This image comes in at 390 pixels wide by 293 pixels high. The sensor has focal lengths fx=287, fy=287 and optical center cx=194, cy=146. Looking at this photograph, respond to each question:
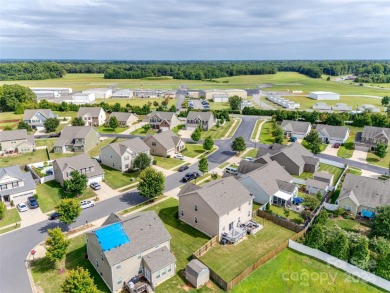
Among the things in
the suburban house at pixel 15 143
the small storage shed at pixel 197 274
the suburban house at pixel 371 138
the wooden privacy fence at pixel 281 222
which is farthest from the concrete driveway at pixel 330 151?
the suburban house at pixel 15 143

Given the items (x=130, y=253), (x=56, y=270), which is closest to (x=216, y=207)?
(x=130, y=253)

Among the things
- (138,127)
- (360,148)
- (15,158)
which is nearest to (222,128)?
(138,127)

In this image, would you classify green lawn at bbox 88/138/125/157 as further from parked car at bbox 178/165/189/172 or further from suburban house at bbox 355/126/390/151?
suburban house at bbox 355/126/390/151

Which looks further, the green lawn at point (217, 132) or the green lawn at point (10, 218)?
the green lawn at point (217, 132)

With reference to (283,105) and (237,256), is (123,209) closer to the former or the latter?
(237,256)

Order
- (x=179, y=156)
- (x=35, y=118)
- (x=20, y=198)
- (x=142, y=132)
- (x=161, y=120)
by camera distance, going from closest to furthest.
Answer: (x=20, y=198) < (x=179, y=156) < (x=35, y=118) < (x=142, y=132) < (x=161, y=120)

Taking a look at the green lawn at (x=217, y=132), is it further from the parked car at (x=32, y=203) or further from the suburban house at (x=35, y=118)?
the suburban house at (x=35, y=118)

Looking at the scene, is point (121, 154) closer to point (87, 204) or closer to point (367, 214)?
point (87, 204)
